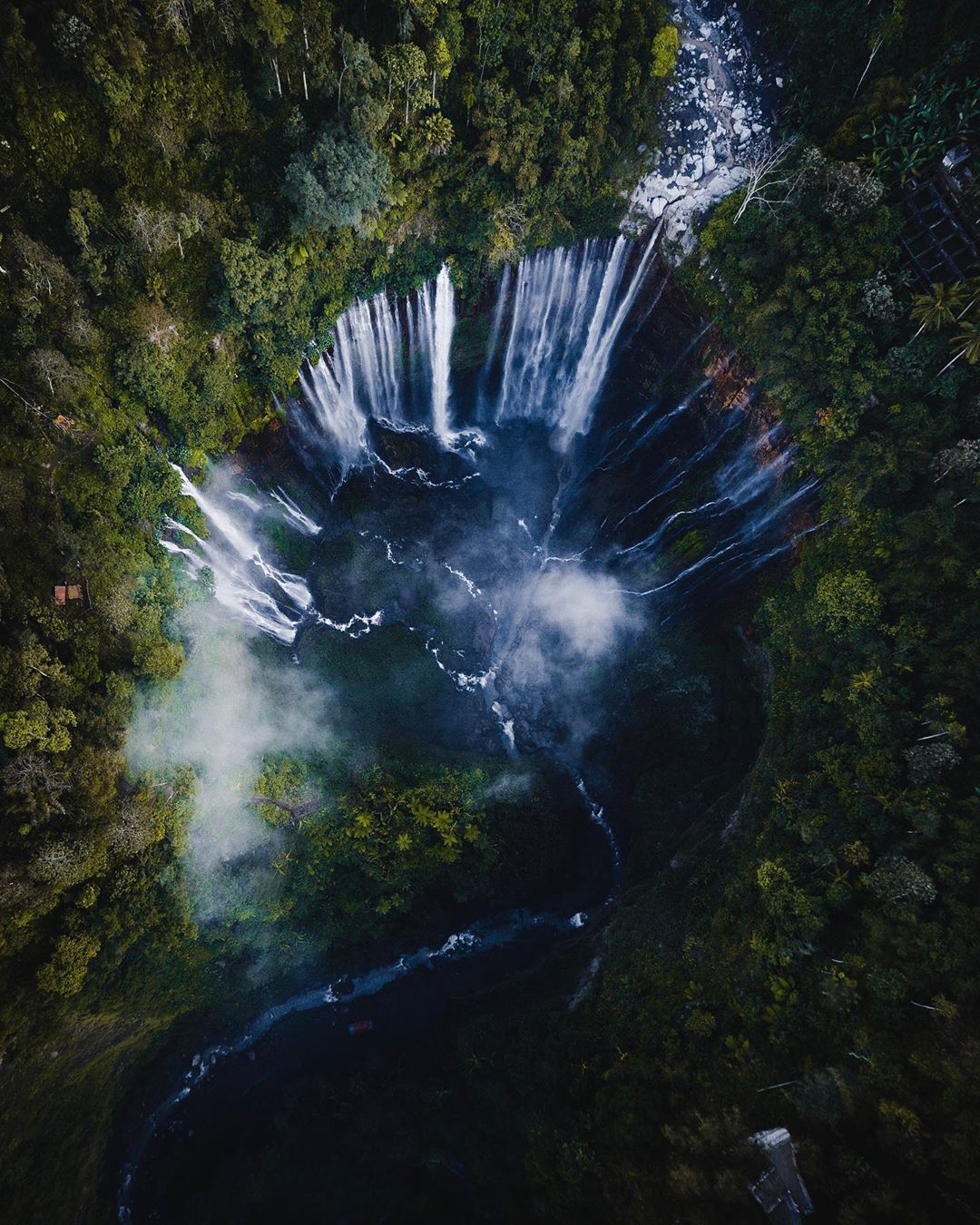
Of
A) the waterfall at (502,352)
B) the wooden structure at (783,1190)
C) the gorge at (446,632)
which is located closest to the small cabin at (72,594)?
the gorge at (446,632)

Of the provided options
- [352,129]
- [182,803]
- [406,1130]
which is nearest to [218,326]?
[352,129]

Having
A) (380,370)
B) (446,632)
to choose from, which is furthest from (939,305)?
(446,632)

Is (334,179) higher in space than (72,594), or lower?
higher

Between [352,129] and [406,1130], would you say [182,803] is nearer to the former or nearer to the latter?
[406,1130]

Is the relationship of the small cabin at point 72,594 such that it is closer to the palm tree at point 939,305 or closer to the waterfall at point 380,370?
the waterfall at point 380,370

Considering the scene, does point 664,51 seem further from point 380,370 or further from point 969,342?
point 380,370

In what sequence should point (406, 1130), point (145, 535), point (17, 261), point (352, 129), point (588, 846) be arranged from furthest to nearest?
1. point (588, 846)
2. point (406, 1130)
3. point (145, 535)
4. point (352, 129)
5. point (17, 261)

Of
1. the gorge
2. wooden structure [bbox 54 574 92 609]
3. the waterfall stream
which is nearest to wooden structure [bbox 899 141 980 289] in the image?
the gorge
